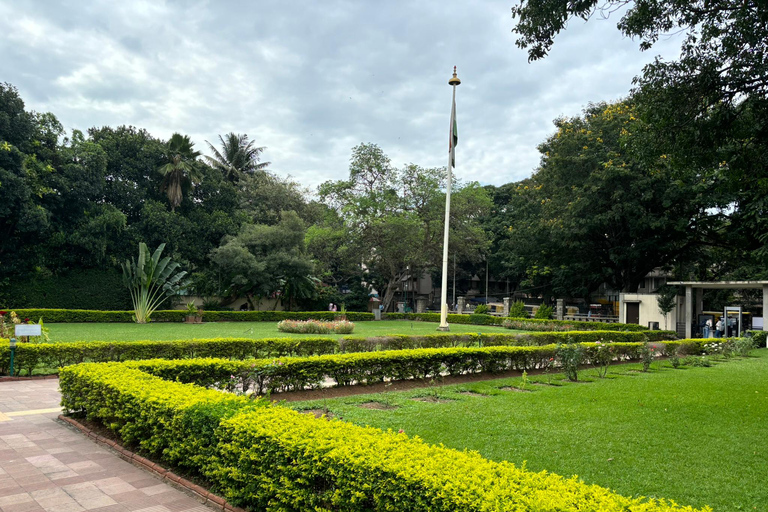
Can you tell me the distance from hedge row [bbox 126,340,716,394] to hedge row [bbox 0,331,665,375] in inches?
109

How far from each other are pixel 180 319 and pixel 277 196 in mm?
15938

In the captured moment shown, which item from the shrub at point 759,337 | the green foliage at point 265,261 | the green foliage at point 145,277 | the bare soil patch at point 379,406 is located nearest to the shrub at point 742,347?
the shrub at point 759,337

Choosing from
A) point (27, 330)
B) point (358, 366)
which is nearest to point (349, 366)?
point (358, 366)

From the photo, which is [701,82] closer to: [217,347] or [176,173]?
[217,347]

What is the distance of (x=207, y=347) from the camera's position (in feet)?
40.5

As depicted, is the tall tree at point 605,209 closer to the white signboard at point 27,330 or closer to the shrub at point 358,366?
the shrub at point 358,366

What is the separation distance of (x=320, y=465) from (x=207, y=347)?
9.75 meters

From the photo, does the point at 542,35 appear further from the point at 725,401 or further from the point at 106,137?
the point at 106,137

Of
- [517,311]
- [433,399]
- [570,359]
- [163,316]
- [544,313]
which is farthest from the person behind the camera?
[517,311]

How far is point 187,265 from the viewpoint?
33.4 metres

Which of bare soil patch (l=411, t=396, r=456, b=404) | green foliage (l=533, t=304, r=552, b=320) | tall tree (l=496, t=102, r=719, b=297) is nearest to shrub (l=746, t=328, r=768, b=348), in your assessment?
tall tree (l=496, t=102, r=719, b=297)

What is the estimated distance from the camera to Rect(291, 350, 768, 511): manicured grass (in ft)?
15.9

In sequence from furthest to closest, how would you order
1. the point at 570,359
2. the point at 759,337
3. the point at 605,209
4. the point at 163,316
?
the point at 605,209 < the point at 163,316 < the point at 759,337 < the point at 570,359

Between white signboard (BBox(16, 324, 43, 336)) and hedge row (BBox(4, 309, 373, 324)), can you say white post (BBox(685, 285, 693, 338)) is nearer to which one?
hedge row (BBox(4, 309, 373, 324))
